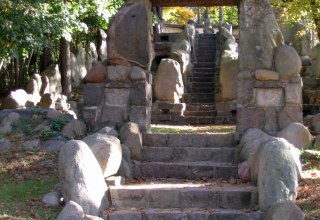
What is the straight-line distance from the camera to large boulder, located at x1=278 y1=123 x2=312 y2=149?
7.75 metres

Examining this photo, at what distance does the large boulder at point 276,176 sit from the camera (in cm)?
561

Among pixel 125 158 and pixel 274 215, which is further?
pixel 125 158

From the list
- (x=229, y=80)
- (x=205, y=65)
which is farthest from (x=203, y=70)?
(x=229, y=80)

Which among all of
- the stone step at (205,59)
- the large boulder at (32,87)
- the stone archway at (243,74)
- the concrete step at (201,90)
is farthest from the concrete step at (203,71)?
the stone archway at (243,74)

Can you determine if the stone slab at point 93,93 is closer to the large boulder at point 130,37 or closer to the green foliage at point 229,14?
the large boulder at point 130,37

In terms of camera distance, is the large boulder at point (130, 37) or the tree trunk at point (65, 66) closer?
the large boulder at point (130, 37)

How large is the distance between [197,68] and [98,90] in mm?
11019

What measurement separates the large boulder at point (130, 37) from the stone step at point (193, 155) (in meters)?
1.53

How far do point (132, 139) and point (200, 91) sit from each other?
9.96 meters

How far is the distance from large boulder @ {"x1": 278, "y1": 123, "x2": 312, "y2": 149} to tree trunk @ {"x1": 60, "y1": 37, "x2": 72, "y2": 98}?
37.9ft

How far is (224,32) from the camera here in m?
20.9

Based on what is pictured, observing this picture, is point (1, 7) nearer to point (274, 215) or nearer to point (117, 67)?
point (117, 67)

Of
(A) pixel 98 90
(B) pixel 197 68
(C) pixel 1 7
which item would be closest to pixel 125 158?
(A) pixel 98 90

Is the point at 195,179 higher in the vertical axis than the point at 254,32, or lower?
lower
